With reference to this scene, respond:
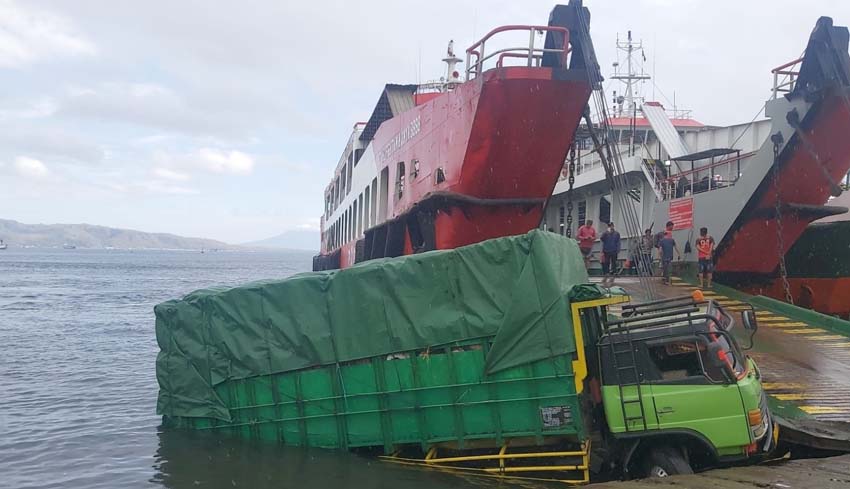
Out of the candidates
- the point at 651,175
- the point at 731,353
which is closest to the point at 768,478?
the point at 731,353

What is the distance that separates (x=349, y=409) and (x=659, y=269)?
43.4 feet

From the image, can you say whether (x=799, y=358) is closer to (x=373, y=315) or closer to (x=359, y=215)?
(x=373, y=315)

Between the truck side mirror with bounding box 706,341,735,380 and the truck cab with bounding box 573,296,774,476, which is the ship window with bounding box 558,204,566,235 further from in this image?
the truck side mirror with bounding box 706,341,735,380

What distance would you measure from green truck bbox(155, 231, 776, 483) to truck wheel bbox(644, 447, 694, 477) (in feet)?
0.06

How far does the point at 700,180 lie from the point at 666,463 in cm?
1475

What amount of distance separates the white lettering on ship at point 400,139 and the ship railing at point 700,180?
24.9 feet

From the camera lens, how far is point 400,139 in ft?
61.7

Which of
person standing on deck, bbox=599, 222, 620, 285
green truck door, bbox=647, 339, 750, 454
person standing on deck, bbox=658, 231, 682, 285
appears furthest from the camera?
person standing on deck, bbox=599, 222, 620, 285

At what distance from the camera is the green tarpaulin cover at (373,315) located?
24.5 feet

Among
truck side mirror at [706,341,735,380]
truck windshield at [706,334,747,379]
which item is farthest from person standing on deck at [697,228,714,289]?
truck side mirror at [706,341,735,380]

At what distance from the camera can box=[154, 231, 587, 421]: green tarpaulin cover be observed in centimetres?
747

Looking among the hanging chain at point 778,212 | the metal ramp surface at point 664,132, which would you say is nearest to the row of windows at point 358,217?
the metal ramp surface at point 664,132

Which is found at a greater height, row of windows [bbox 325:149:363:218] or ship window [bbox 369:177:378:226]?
row of windows [bbox 325:149:363:218]

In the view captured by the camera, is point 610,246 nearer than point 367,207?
Yes
